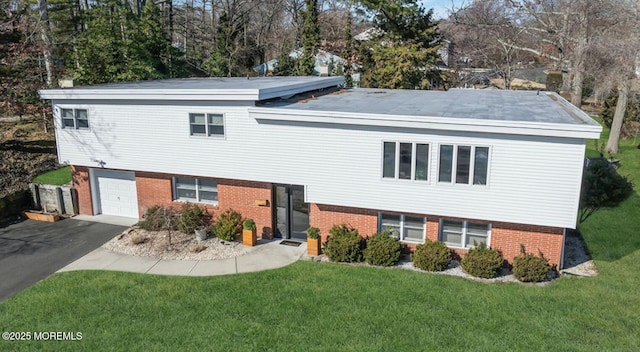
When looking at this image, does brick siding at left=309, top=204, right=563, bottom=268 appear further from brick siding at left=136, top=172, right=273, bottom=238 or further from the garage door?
the garage door

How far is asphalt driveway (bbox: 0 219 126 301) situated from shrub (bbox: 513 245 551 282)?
1486 cm

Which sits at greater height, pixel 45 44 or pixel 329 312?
pixel 45 44

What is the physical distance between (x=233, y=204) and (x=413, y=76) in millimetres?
19435

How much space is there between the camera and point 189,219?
1864 cm

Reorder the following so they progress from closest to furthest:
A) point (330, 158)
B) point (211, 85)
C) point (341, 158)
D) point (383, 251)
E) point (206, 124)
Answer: point (383, 251) < point (341, 158) < point (330, 158) < point (206, 124) < point (211, 85)

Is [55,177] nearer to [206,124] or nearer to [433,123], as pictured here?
[206,124]

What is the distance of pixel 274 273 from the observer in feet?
50.9

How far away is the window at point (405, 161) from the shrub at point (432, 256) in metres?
2.29

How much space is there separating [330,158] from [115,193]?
10.6m

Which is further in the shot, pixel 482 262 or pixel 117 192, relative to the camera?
pixel 117 192

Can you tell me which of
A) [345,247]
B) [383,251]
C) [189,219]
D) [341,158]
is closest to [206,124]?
[189,219]

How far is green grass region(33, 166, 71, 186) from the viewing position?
2342 cm

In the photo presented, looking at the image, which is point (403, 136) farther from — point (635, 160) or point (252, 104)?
point (635, 160)

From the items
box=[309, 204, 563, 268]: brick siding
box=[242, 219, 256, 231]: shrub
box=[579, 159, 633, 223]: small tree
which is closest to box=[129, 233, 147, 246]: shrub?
box=[242, 219, 256, 231]: shrub
